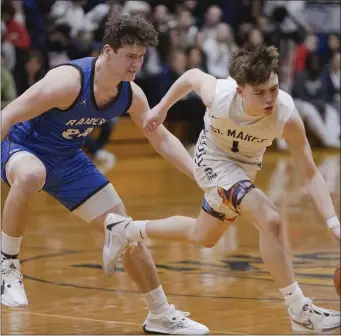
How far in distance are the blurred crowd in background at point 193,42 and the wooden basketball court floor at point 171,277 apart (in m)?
4.44

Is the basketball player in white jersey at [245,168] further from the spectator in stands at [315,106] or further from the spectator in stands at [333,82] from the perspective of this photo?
the spectator in stands at [333,82]

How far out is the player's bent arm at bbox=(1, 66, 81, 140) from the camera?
5562 mm

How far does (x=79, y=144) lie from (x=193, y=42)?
40.0 feet

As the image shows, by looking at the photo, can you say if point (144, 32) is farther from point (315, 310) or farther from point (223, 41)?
point (223, 41)

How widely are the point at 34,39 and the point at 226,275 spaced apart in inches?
372

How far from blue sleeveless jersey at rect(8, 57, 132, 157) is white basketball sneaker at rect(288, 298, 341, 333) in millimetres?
1547

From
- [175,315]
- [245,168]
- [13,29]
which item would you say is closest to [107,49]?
[245,168]

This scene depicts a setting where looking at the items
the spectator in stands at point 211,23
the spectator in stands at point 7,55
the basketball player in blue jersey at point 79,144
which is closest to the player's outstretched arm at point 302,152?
the basketball player in blue jersey at point 79,144

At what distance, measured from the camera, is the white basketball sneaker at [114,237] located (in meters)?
5.92

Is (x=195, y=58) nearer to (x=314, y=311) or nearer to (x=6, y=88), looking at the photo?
(x=6, y=88)

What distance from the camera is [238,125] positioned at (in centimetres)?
560

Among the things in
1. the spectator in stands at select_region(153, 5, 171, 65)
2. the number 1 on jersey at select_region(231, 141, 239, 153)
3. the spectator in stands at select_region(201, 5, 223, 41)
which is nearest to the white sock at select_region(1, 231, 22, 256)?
the number 1 on jersey at select_region(231, 141, 239, 153)

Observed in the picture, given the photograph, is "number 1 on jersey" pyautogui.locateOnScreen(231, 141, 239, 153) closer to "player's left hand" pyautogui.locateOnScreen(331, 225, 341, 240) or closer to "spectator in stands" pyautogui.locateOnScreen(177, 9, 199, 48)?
"player's left hand" pyautogui.locateOnScreen(331, 225, 341, 240)

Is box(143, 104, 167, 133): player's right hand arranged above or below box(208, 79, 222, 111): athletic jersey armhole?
below
